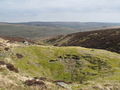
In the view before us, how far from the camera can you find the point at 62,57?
46.2 m

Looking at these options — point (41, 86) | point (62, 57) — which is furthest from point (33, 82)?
point (62, 57)

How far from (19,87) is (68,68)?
2641 cm

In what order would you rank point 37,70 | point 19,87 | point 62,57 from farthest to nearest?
point 62,57
point 37,70
point 19,87

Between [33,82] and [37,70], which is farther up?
[33,82]

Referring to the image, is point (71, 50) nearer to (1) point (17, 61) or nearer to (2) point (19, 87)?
(1) point (17, 61)

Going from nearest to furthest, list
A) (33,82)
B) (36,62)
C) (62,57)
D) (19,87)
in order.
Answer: (19,87) → (33,82) → (36,62) → (62,57)

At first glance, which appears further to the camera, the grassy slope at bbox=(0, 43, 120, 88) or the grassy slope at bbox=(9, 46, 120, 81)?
the grassy slope at bbox=(9, 46, 120, 81)

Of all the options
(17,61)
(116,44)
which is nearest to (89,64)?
(17,61)

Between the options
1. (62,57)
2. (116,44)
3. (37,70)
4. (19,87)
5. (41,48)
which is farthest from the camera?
(116,44)

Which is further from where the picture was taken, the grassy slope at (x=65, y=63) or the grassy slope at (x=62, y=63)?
the grassy slope at (x=62, y=63)

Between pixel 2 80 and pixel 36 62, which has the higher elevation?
pixel 2 80

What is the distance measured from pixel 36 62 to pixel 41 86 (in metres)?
26.0

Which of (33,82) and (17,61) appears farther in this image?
(17,61)

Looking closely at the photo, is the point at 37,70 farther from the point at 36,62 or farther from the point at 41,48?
the point at 41,48
